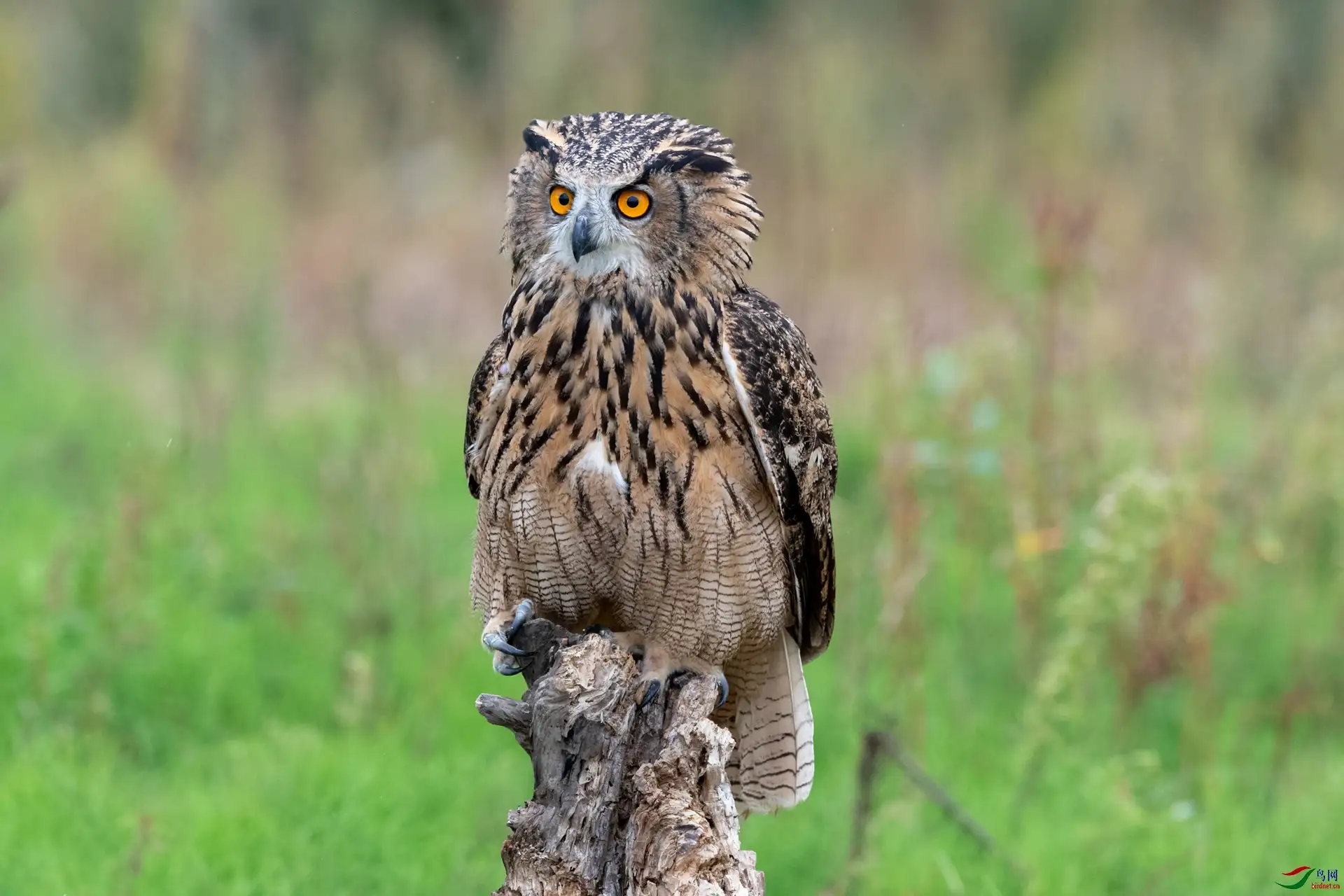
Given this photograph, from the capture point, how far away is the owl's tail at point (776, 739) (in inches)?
135

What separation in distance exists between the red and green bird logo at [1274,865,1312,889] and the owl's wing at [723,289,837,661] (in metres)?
1.41

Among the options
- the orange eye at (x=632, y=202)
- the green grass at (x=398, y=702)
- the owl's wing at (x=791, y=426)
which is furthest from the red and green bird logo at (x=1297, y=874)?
the orange eye at (x=632, y=202)

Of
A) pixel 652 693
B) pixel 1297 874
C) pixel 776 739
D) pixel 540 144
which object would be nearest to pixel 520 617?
pixel 652 693

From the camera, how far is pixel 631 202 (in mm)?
2854

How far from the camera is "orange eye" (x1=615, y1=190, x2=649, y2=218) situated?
9.33ft

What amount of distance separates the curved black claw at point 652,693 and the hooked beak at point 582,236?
853 millimetres

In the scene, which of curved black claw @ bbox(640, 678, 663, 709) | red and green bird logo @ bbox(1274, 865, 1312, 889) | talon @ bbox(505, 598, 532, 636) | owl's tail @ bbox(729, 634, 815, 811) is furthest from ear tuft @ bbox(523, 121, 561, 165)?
red and green bird logo @ bbox(1274, 865, 1312, 889)

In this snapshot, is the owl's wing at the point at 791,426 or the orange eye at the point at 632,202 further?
the owl's wing at the point at 791,426

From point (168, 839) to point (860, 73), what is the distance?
5.13 metres

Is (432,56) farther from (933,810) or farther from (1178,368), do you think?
(933,810)

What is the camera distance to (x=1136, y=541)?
383 cm

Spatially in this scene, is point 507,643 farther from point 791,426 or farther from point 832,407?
point 832,407

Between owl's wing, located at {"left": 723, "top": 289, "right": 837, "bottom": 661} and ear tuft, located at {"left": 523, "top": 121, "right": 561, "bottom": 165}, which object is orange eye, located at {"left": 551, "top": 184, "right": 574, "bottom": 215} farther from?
owl's wing, located at {"left": 723, "top": 289, "right": 837, "bottom": 661}

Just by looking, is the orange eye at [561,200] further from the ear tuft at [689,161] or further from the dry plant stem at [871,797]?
the dry plant stem at [871,797]
